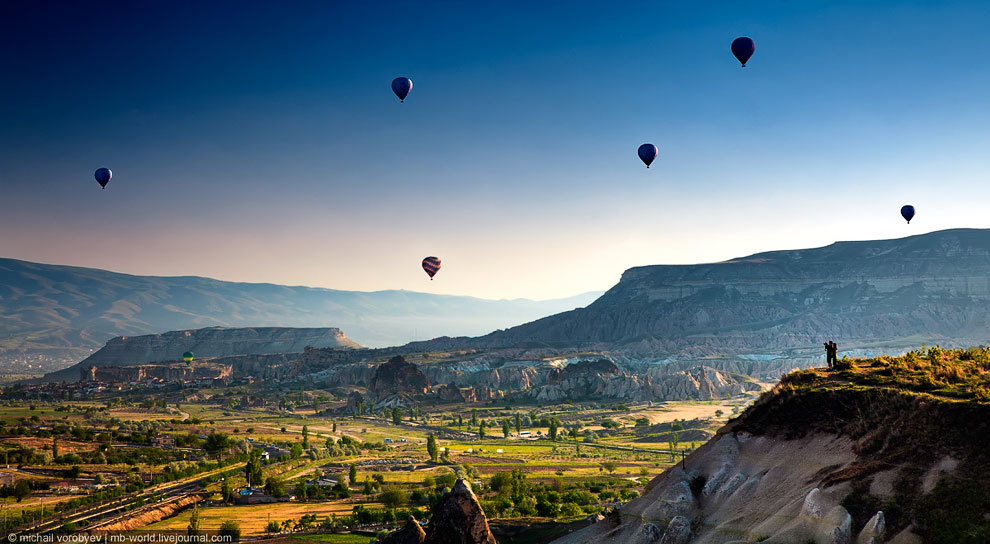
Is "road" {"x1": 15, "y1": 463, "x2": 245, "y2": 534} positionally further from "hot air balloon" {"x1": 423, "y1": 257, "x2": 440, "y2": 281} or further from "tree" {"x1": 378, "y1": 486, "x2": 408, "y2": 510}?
"hot air balloon" {"x1": 423, "y1": 257, "x2": 440, "y2": 281}

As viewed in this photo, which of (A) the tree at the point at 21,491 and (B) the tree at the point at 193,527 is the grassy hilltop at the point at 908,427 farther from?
(A) the tree at the point at 21,491

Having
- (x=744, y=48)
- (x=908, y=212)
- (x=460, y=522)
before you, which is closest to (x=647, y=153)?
(x=744, y=48)

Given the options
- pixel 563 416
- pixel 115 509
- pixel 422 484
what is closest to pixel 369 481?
pixel 422 484

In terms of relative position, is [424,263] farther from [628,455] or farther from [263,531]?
[263,531]

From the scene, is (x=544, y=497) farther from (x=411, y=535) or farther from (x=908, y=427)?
(x=908, y=427)

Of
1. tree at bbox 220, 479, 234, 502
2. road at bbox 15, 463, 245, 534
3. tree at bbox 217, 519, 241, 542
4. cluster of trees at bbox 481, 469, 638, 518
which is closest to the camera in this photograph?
tree at bbox 217, 519, 241, 542

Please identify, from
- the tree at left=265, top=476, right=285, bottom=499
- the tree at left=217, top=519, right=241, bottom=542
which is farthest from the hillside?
the tree at left=265, top=476, right=285, bottom=499
